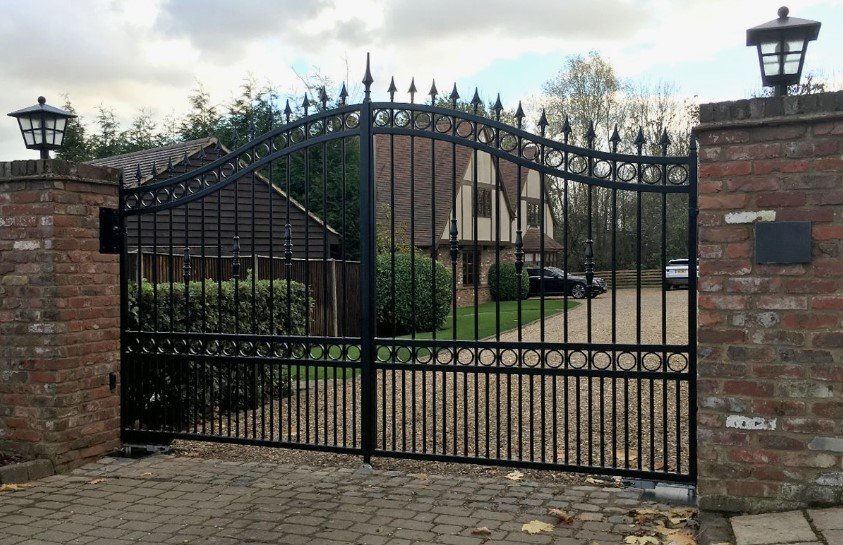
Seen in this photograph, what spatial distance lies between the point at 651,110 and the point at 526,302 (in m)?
14.6

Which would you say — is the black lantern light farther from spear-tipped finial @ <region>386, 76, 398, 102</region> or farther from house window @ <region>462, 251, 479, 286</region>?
house window @ <region>462, 251, 479, 286</region>

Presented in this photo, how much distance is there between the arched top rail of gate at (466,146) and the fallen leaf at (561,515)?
6.55 feet

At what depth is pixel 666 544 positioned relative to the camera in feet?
13.0

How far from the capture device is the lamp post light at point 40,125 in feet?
19.3

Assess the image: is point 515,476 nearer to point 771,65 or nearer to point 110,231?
point 771,65

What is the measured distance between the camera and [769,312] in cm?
410

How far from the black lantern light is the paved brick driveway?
263cm

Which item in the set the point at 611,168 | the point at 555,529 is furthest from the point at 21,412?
the point at 611,168

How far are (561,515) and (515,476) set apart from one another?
3.18 feet

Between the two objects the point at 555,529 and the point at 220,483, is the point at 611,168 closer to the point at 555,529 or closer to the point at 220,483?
the point at 555,529

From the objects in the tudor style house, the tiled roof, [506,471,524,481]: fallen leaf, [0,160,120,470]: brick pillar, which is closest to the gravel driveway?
[506,471,524,481]: fallen leaf

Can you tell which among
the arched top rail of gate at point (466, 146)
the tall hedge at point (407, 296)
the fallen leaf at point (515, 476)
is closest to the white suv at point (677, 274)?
the tall hedge at point (407, 296)

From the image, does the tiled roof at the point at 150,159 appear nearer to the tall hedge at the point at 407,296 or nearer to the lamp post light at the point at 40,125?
the tall hedge at the point at 407,296

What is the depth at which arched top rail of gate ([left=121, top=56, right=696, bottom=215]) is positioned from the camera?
4751mm
